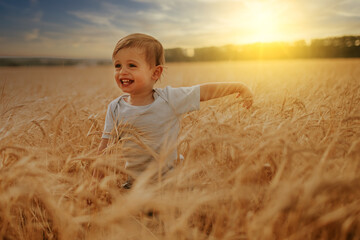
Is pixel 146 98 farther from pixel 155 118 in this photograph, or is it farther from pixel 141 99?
pixel 155 118

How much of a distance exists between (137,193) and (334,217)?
17.6 inches

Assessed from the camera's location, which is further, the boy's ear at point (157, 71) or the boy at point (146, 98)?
the boy's ear at point (157, 71)

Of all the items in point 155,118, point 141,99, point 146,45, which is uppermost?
point 146,45

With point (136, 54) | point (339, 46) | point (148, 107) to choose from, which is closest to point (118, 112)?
point (148, 107)

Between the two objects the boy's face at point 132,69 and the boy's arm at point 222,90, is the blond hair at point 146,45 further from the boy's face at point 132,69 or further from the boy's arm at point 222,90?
the boy's arm at point 222,90

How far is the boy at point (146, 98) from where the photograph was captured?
4.41 ft

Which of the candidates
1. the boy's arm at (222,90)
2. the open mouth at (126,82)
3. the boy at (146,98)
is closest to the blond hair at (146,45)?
the boy at (146,98)

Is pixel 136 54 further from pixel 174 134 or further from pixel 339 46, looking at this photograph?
pixel 339 46

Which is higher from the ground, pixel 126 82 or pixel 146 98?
pixel 126 82

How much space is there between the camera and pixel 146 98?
4.80ft

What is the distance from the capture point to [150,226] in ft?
2.93

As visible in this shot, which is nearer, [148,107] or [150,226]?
[150,226]

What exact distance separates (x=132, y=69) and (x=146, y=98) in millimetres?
202

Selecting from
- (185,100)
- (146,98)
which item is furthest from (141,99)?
(185,100)
